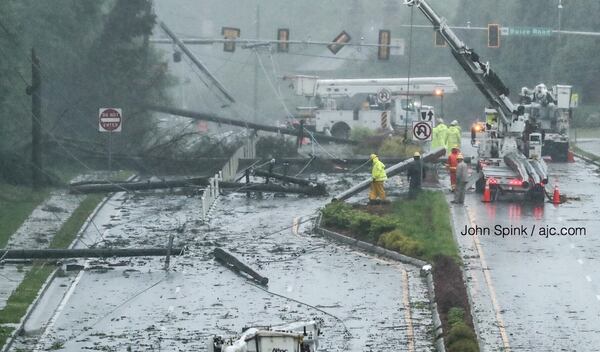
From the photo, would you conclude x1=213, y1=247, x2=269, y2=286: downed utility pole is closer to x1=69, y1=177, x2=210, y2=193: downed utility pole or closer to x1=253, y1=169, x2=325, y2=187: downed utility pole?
x1=69, y1=177, x2=210, y2=193: downed utility pole

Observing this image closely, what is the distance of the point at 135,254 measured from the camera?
32.8m

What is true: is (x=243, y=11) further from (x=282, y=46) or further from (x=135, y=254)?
(x=135, y=254)

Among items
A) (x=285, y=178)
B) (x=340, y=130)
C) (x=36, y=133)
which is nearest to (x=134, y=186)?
(x=36, y=133)

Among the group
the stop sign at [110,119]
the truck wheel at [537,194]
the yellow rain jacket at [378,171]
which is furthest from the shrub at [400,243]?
the stop sign at [110,119]

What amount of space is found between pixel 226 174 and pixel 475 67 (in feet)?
28.3

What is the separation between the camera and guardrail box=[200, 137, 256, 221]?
40938mm

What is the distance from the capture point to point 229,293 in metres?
29.8

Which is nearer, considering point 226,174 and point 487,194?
point 487,194

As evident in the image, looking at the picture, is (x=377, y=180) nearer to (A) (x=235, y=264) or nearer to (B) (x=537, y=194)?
(B) (x=537, y=194)

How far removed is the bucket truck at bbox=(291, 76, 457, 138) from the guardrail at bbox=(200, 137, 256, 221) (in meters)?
15.0

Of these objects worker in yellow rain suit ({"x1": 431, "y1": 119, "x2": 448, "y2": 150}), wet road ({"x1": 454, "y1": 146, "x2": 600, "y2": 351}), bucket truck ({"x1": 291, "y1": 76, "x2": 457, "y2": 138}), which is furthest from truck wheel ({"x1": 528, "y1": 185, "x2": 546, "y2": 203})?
bucket truck ({"x1": 291, "y1": 76, "x2": 457, "y2": 138})

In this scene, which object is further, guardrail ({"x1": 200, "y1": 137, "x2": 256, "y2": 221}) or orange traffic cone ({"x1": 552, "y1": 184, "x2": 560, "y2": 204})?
orange traffic cone ({"x1": 552, "y1": 184, "x2": 560, "y2": 204})

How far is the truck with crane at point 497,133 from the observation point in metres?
43.6

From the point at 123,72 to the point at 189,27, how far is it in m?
76.8
